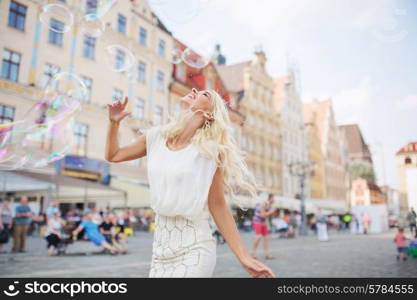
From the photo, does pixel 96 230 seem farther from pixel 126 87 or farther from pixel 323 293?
pixel 126 87

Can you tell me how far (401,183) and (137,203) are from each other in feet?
56.8

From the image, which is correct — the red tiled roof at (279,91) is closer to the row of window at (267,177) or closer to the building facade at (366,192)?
the row of window at (267,177)

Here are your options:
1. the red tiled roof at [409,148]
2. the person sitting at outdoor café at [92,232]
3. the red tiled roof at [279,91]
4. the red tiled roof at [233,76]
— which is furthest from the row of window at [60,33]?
the red tiled roof at [279,91]

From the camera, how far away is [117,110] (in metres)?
2.31

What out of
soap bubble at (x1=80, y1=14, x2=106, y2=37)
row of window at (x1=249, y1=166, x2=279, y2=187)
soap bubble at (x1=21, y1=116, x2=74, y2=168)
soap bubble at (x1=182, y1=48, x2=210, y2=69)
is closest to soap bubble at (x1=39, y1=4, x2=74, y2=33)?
soap bubble at (x1=80, y1=14, x2=106, y2=37)

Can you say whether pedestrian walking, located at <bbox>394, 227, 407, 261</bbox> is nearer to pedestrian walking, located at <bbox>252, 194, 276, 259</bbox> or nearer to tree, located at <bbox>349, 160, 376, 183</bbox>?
pedestrian walking, located at <bbox>252, 194, 276, 259</bbox>

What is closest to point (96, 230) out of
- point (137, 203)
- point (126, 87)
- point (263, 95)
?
point (137, 203)

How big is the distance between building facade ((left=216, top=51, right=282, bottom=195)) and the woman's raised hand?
3207 cm

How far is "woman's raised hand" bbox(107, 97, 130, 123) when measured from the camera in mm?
2287

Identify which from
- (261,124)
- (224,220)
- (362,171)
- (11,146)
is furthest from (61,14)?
(362,171)

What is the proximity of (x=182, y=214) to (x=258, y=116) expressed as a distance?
36498 millimetres

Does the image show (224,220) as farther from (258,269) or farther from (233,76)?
(233,76)

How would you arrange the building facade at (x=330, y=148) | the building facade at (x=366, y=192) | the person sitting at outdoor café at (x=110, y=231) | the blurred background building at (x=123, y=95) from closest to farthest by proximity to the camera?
the person sitting at outdoor café at (x=110, y=231)
the blurred background building at (x=123, y=95)
the building facade at (x=330, y=148)
the building facade at (x=366, y=192)

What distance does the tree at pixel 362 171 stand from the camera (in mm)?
65250
